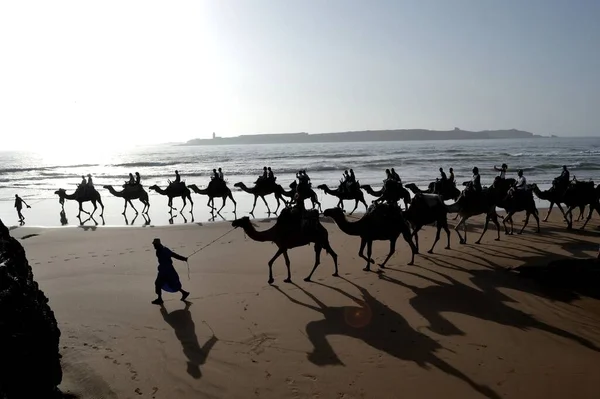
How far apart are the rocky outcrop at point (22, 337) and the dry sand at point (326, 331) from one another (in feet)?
4.46

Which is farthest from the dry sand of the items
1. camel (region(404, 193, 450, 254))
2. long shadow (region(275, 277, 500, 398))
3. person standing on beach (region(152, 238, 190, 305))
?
camel (region(404, 193, 450, 254))

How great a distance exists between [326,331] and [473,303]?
115 inches

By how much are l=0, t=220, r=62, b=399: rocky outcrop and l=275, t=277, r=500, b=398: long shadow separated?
3318 mm

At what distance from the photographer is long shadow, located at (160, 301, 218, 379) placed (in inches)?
247

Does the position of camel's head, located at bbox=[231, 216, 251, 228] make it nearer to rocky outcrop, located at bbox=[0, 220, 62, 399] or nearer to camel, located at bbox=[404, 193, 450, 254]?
rocky outcrop, located at bbox=[0, 220, 62, 399]

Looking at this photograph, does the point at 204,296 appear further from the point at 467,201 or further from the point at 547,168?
the point at 547,168

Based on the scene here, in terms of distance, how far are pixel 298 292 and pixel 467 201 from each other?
678 cm

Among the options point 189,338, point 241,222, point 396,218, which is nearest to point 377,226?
point 396,218

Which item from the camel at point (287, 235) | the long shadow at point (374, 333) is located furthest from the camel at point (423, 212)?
the long shadow at point (374, 333)

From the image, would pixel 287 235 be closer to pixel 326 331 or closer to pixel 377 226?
pixel 377 226

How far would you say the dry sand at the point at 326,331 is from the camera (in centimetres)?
570

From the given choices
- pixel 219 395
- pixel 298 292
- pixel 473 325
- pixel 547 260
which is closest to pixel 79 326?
pixel 219 395

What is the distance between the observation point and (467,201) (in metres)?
13.3

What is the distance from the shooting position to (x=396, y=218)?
10672 millimetres
